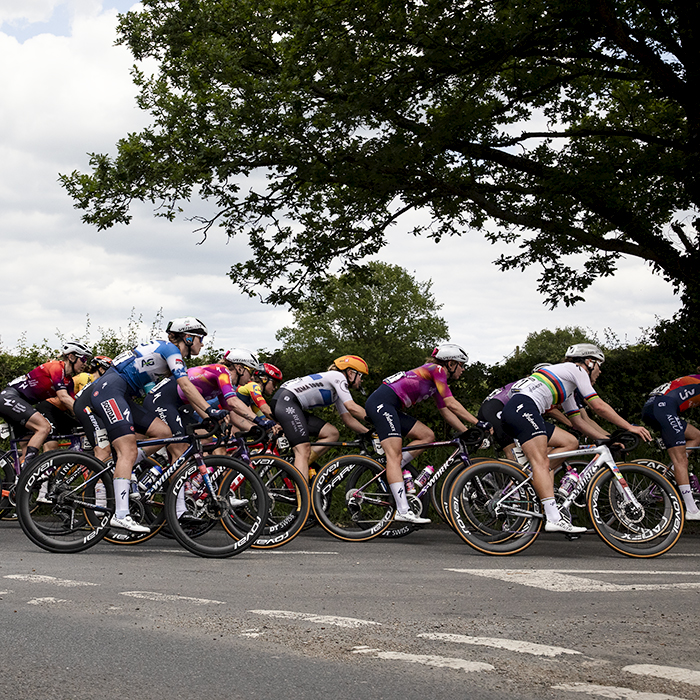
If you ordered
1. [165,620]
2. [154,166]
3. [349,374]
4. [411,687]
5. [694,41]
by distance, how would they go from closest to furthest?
[411,687] → [165,620] → [349,374] → [694,41] → [154,166]

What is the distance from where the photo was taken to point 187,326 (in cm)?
932

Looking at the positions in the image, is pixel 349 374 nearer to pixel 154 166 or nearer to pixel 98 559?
pixel 98 559

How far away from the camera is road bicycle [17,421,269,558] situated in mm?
8539

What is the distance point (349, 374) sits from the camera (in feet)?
35.6

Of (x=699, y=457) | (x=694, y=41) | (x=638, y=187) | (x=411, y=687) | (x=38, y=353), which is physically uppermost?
(x=694, y=41)

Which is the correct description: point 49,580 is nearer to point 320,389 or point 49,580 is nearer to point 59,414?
point 320,389

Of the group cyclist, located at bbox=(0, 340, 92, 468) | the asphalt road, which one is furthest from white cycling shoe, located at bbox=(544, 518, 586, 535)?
cyclist, located at bbox=(0, 340, 92, 468)

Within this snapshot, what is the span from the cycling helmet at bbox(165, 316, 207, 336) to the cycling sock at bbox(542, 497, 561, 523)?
12.4ft

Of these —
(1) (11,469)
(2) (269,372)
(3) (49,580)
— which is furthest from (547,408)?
(1) (11,469)

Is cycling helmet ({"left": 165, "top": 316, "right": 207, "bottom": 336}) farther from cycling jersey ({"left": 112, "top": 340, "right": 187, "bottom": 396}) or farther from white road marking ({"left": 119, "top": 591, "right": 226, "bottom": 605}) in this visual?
white road marking ({"left": 119, "top": 591, "right": 226, "bottom": 605})

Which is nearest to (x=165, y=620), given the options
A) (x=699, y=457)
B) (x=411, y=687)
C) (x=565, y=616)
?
(x=411, y=687)

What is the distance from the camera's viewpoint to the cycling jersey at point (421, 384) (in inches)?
403

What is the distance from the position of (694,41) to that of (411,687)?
14333 millimetres

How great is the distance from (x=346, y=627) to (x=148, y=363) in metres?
4.56
